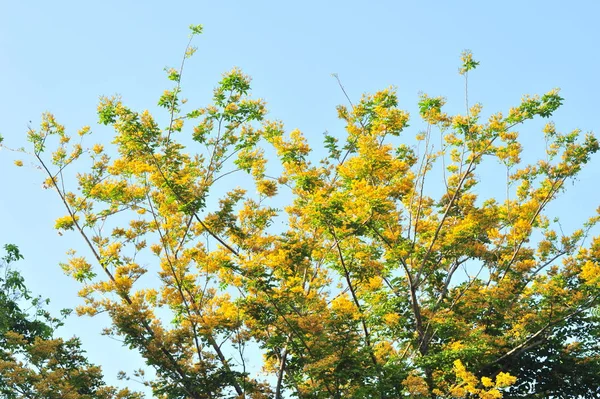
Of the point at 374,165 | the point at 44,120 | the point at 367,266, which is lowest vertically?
the point at 367,266

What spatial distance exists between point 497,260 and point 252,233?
448 centimetres

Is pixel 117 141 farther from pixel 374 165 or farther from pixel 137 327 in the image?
pixel 374 165

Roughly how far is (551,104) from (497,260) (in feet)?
9.82

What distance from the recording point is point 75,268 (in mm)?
11922

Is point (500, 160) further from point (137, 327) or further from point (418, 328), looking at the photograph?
point (137, 327)

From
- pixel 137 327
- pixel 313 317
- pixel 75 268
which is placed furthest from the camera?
pixel 75 268

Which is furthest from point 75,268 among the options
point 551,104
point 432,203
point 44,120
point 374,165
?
point 551,104

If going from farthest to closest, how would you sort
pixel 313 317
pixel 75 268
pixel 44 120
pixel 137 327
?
pixel 44 120 → pixel 75 268 → pixel 137 327 → pixel 313 317

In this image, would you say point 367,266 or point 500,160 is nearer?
point 367,266

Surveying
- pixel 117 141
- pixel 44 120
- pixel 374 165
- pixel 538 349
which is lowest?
pixel 538 349

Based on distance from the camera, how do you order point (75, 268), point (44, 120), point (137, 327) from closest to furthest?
point (137, 327), point (75, 268), point (44, 120)

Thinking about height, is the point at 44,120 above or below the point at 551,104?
above

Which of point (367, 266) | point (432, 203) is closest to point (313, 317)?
point (367, 266)

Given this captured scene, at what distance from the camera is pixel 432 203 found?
13133 mm
